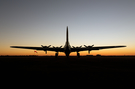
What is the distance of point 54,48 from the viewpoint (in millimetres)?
39938
